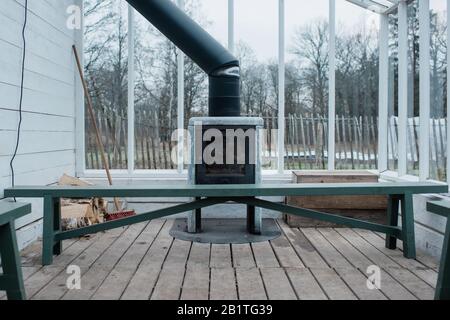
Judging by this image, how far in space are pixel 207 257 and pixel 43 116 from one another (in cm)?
174

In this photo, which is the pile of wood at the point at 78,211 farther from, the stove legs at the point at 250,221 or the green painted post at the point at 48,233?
the stove legs at the point at 250,221

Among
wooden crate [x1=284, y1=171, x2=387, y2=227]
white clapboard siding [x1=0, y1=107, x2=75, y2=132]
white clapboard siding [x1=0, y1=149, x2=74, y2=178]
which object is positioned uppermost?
white clapboard siding [x1=0, y1=107, x2=75, y2=132]

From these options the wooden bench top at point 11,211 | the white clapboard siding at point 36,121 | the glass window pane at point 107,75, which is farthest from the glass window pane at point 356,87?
the wooden bench top at point 11,211

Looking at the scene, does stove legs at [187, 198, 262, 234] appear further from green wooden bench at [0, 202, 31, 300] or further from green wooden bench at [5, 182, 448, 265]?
green wooden bench at [0, 202, 31, 300]

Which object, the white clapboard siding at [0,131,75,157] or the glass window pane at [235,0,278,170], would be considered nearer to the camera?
the white clapboard siding at [0,131,75,157]

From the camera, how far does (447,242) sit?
81.7 inches

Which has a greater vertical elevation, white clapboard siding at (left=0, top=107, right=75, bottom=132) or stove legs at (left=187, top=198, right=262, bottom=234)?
white clapboard siding at (left=0, top=107, right=75, bottom=132)

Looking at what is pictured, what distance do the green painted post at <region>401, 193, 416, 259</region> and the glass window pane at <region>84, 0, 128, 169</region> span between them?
2.65 m

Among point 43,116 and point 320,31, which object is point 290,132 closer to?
point 320,31

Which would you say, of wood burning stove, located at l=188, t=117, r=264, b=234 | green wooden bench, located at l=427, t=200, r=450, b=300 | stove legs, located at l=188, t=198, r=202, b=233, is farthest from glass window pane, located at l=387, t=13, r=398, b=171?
green wooden bench, located at l=427, t=200, r=450, b=300

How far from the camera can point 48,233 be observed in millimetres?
2959

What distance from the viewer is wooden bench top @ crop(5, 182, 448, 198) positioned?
2932 millimetres
